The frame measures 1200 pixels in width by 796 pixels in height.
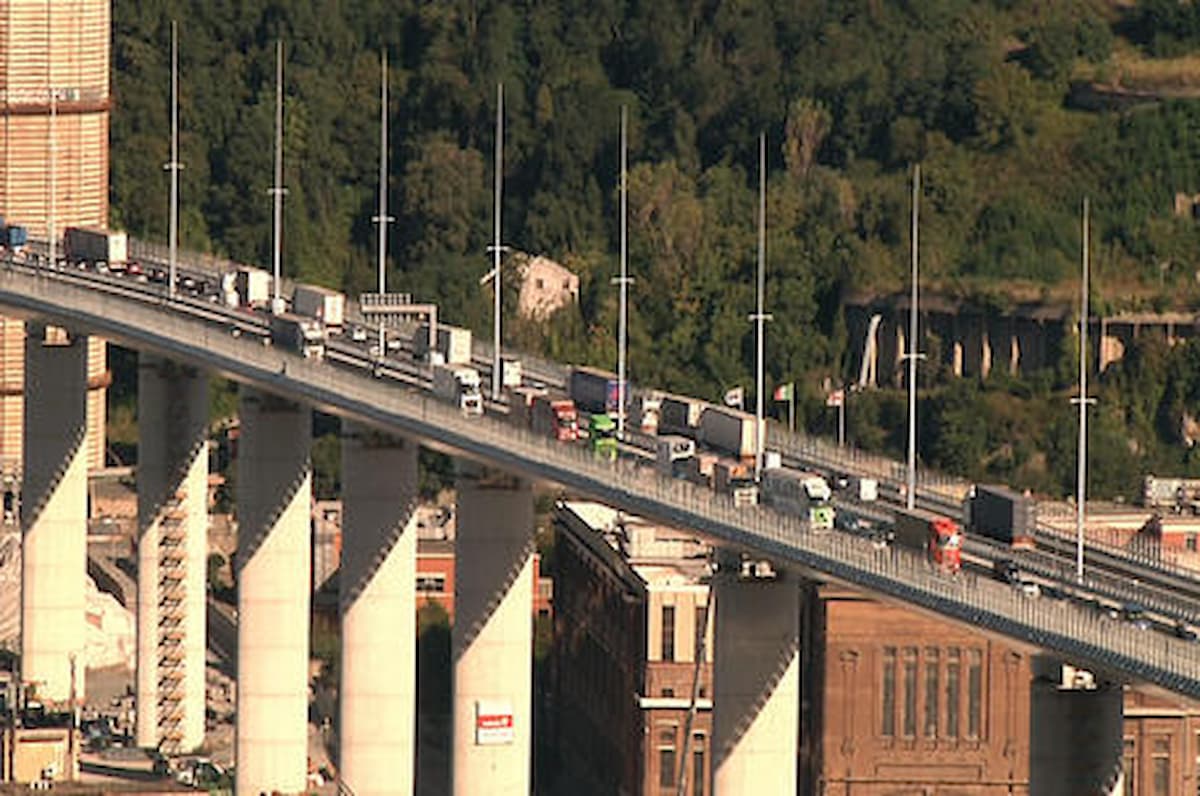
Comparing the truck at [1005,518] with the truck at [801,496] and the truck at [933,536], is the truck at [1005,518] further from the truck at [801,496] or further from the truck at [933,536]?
the truck at [801,496]

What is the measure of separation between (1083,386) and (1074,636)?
1736cm

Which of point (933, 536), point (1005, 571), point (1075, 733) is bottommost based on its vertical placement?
point (1075, 733)

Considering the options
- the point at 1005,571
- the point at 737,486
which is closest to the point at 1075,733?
the point at 1005,571

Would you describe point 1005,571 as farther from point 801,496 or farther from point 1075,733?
point 801,496

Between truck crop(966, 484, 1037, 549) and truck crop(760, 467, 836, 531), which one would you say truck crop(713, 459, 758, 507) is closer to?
truck crop(760, 467, 836, 531)

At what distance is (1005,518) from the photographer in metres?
190

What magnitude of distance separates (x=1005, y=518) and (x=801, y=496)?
614 centimetres

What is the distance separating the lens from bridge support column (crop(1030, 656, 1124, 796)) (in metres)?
182

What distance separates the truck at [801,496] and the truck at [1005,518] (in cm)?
343

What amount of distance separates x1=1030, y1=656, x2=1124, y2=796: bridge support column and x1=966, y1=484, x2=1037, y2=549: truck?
7.42 m

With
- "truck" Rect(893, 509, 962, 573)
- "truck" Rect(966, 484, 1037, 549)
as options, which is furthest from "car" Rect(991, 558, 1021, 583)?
"truck" Rect(966, 484, 1037, 549)

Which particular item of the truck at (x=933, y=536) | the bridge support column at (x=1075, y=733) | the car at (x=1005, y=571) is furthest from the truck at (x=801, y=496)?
the bridge support column at (x=1075, y=733)

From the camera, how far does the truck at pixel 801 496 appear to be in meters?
192

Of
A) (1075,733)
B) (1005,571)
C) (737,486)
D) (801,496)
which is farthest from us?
(737,486)
